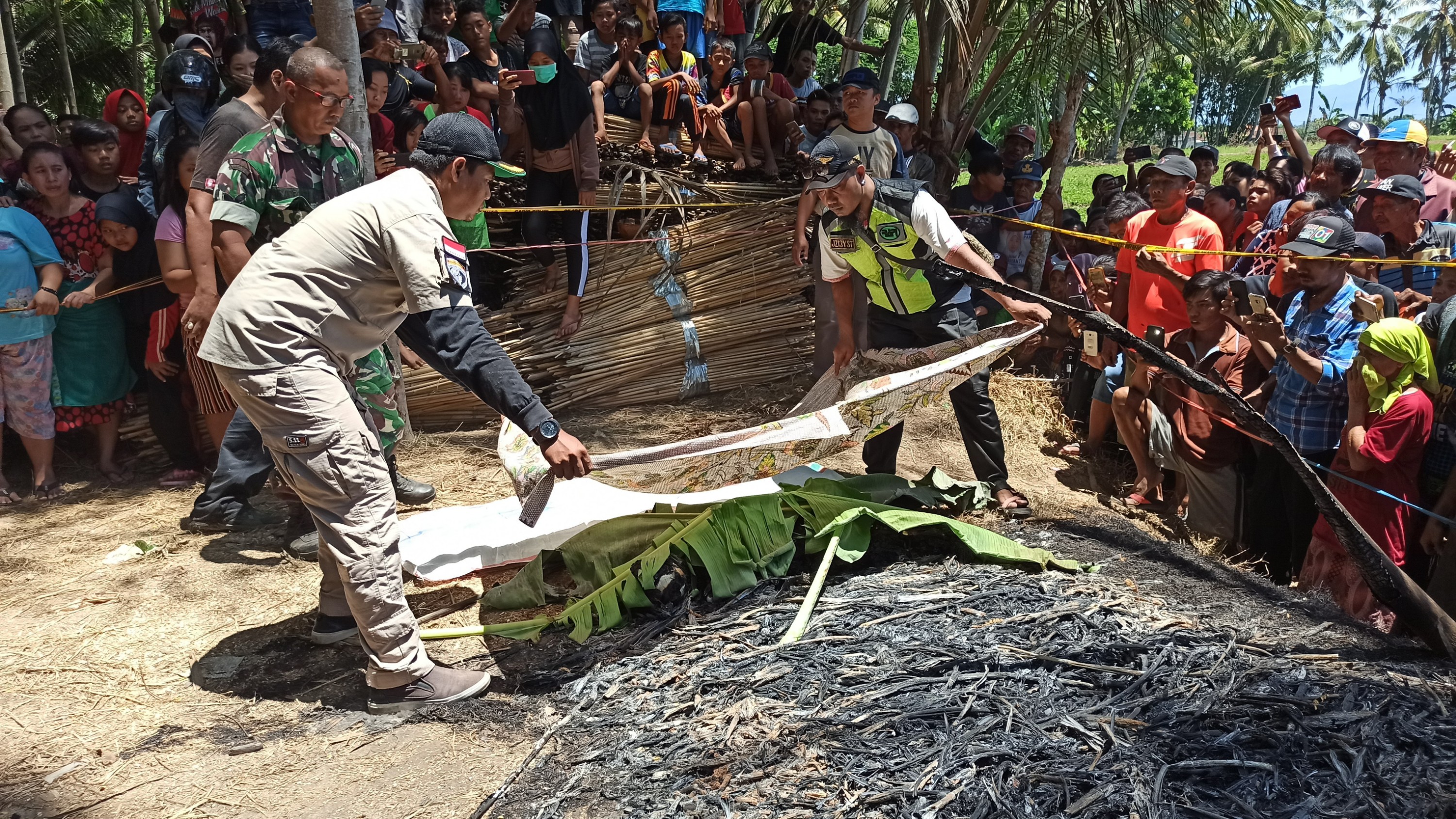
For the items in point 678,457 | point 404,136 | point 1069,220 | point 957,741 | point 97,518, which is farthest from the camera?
point 1069,220

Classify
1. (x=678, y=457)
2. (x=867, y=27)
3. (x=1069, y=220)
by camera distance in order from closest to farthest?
(x=678, y=457) < (x=1069, y=220) < (x=867, y=27)

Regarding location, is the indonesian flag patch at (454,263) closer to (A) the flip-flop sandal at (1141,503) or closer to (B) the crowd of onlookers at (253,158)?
(B) the crowd of onlookers at (253,158)

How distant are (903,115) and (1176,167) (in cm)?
231

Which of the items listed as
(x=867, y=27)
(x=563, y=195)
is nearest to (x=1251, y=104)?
(x=867, y=27)

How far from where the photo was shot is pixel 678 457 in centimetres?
342

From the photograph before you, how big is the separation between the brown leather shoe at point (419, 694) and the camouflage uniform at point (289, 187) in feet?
3.55

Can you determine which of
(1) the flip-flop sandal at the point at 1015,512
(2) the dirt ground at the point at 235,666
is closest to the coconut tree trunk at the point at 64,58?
(2) the dirt ground at the point at 235,666

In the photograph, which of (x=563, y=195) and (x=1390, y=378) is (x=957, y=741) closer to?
(x=1390, y=378)

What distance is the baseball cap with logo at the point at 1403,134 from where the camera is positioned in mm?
5344

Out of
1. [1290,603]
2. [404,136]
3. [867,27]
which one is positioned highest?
[867,27]

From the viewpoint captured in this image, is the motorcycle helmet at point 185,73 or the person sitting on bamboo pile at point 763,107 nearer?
the motorcycle helmet at point 185,73

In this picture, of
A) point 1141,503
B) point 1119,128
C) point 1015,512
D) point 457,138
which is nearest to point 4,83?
point 457,138

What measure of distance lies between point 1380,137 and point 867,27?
67.3 ft

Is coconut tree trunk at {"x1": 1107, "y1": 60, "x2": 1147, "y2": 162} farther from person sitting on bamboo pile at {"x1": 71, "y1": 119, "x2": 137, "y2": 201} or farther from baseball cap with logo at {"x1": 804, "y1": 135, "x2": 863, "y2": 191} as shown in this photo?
person sitting on bamboo pile at {"x1": 71, "y1": 119, "x2": 137, "y2": 201}
